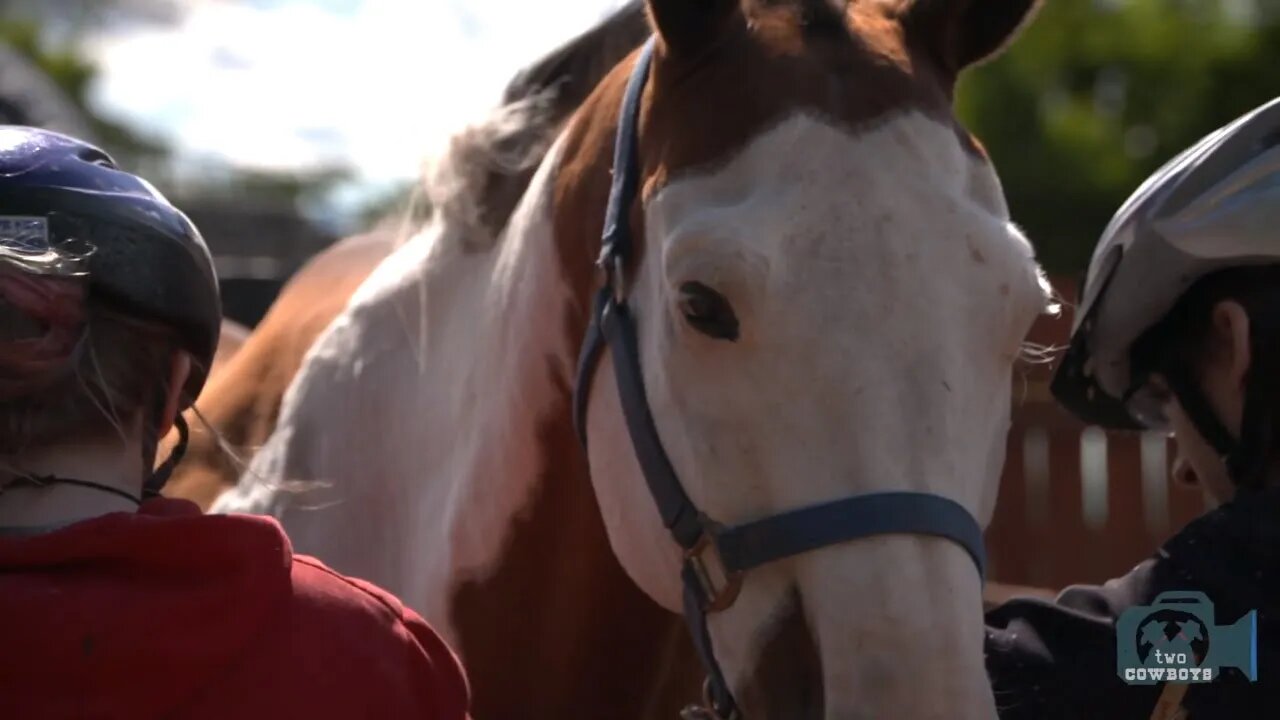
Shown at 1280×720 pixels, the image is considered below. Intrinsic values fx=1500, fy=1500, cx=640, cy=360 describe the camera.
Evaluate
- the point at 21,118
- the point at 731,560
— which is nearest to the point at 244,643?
the point at 731,560

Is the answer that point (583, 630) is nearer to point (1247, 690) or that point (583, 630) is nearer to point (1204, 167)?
point (1247, 690)

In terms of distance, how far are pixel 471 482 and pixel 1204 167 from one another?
1195 mm

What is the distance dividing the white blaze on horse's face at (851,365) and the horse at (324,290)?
0.77 m

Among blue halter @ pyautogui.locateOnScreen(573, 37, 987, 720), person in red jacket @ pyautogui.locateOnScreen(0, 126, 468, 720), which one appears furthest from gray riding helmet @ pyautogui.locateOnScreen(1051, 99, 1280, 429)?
person in red jacket @ pyautogui.locateOnScreen(0, 126, 468, 720)

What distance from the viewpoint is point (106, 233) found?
64.1 inches

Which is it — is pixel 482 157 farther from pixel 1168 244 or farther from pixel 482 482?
pixel 1168 244

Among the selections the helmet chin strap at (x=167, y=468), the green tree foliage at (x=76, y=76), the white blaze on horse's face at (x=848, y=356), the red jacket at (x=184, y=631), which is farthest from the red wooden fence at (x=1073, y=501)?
the green tree foliage at (x=76, y=76)

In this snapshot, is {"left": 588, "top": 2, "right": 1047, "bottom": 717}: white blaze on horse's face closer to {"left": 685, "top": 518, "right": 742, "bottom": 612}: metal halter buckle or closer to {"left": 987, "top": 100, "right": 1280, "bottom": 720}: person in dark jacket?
{"left": 685, "top": 518, "right": 742, "bottom": 612}: metal halter buckle

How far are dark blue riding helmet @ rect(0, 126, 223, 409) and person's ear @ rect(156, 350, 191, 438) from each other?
0.06 ft

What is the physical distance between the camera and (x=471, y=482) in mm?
2354

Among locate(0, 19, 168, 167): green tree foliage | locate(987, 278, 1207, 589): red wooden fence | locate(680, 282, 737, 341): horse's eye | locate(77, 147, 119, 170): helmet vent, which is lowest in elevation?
locate(0, 19, 168, 167): green tree foliage

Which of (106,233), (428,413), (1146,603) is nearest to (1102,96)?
(428,413)

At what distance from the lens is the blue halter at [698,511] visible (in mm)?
1622

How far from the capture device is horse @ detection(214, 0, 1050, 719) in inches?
64.7
